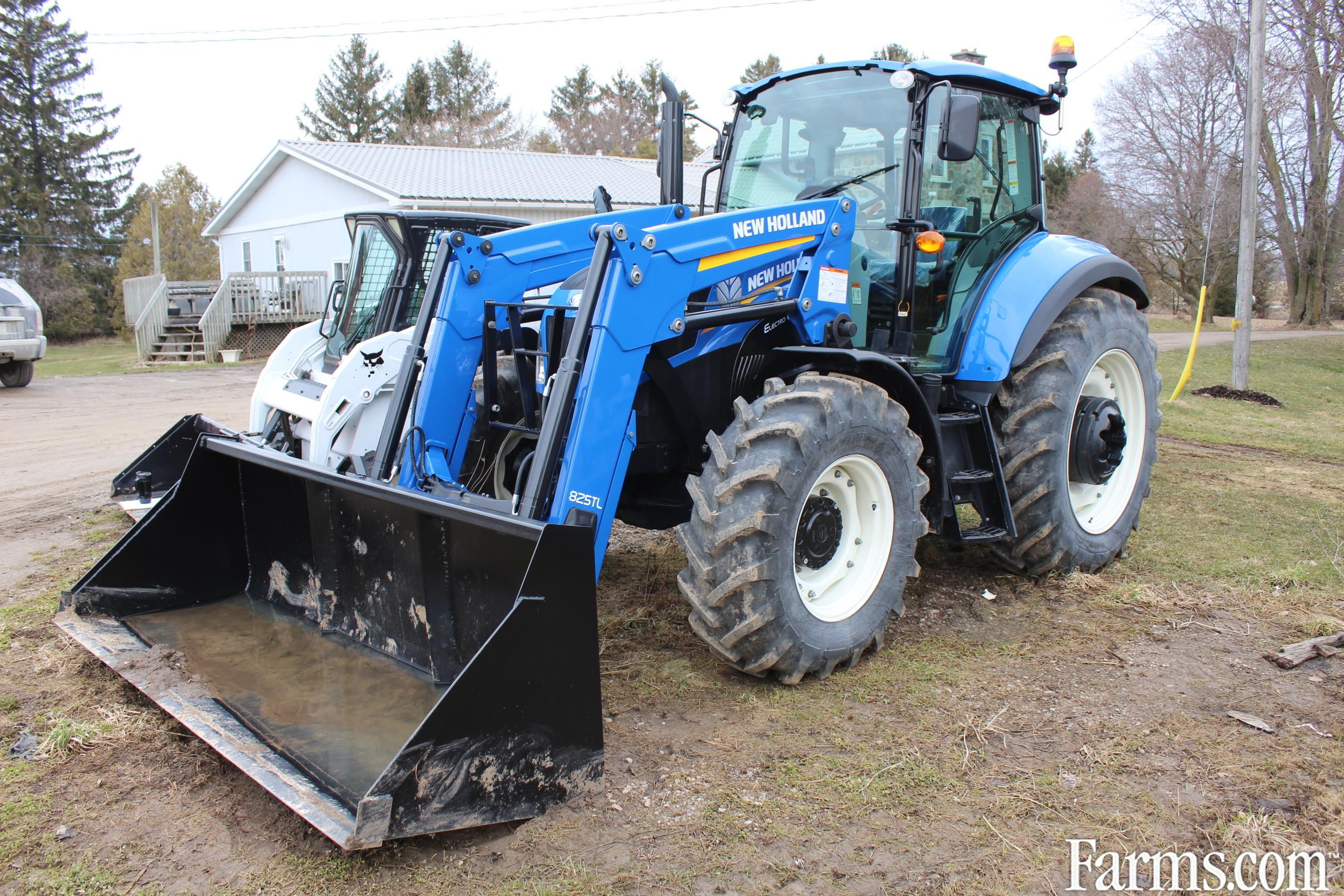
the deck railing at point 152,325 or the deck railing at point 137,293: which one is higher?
the deck railing at point 137,293

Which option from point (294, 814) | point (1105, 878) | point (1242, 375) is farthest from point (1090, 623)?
point (1242, 375)

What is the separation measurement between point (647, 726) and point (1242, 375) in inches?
521

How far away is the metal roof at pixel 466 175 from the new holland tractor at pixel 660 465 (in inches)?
697

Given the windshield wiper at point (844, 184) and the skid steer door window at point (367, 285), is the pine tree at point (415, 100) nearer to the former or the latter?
the skid steer door window at point (367, 285)

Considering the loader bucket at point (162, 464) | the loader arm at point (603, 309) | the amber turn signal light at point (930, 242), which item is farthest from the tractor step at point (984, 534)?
the loader bucket at point (162, 464)

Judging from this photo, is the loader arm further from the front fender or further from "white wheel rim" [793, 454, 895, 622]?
the front fender

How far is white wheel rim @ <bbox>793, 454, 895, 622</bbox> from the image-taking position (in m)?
3.95

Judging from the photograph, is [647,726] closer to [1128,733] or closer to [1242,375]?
[1128,733]

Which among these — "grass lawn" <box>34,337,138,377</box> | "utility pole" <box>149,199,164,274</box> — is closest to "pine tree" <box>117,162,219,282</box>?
"utility pole" <box>149,199,164,274</box>

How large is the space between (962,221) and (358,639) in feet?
11.6

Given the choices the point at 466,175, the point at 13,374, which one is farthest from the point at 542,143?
the point at 13,374

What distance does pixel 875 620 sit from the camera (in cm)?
402

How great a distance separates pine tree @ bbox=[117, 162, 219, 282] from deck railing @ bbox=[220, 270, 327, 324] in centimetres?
1668

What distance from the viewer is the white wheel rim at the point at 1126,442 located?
17.9ft
